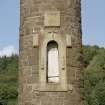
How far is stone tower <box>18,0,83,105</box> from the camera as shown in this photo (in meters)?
9.25

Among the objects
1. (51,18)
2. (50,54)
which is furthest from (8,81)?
(51,18)

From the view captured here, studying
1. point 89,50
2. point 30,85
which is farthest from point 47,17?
point 89,50

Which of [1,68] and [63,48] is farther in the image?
[1,68]

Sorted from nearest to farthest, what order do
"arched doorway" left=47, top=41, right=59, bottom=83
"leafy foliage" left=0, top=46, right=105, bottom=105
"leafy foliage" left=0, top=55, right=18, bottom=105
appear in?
"arched doorway" left=47, top=41, right=59, bottom=83
"leafy foliage" left=0, top=46, right=105, bottom=105
"leafy foliage" left=0, top=55, right=18, bottom=105

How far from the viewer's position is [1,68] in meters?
87.3

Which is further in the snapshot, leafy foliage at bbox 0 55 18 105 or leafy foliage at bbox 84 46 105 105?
leafy foliage at bbox 0 55 18 105

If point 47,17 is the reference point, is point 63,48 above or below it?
below

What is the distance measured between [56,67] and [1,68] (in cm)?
7870

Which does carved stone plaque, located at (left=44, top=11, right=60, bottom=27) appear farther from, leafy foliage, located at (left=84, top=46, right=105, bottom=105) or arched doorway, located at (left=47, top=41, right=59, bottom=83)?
leafy foliage, located at (left=84, top=46, right=105, bottom=105)

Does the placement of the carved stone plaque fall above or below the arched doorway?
above

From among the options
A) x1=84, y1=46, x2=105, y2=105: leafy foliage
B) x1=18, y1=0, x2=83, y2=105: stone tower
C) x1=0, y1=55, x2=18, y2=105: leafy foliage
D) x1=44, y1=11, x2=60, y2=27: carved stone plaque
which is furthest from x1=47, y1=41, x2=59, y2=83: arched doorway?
x1=0, y1=55, x2=18, y2=105: leafy foliage

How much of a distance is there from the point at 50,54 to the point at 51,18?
85cm

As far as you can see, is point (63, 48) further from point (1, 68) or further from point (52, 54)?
point (1, 68)

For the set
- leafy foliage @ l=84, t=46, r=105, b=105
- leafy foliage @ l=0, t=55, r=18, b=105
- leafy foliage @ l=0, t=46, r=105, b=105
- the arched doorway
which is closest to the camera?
the arched doorway
